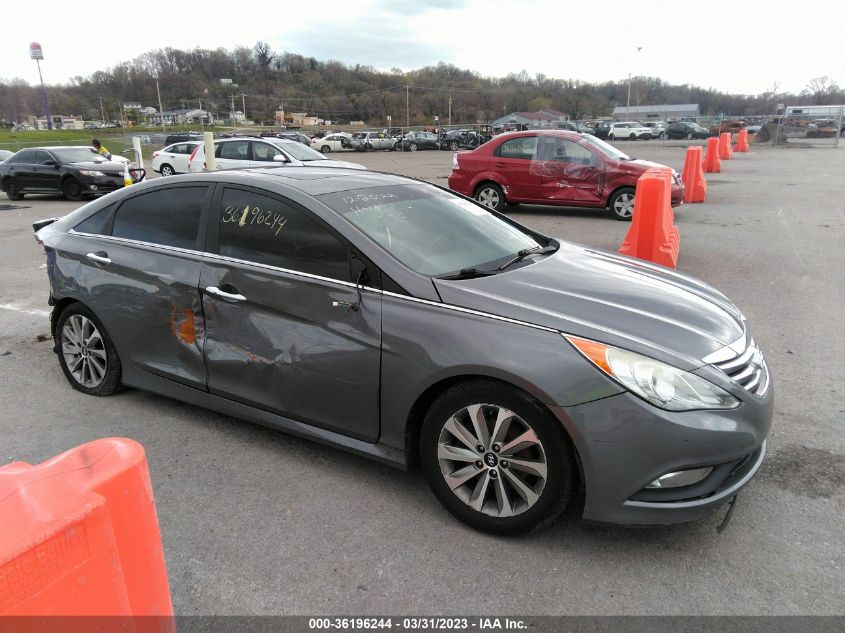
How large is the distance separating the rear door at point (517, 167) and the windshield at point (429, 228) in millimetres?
8619

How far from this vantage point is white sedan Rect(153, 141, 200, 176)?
70.5 feet

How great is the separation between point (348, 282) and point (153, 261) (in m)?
1.47

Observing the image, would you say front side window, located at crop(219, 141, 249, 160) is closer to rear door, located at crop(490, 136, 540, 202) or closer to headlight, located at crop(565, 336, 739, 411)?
rear door, located at crop(490, 136, 540, 202)

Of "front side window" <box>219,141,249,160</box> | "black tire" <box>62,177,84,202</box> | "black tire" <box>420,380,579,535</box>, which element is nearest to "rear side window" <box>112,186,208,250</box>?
"black tire" <box>420,380,579,535</box>

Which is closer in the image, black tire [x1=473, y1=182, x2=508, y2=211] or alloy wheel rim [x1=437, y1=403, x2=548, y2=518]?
alloy wheel rim [x1=437, y1=403, x2=548, y2=518]

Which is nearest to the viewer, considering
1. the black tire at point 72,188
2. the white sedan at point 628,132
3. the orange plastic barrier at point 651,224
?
the orange plastic barrier at point 651,224

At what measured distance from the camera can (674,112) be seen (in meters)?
104

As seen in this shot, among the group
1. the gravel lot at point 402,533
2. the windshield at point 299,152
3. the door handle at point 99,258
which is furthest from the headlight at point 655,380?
the windshield at point 299,152

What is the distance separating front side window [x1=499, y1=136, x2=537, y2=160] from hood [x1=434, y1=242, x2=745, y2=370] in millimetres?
9280

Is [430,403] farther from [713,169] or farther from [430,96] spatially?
[430,96]

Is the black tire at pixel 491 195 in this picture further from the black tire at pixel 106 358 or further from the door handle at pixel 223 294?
the door handle at pixel 223 294

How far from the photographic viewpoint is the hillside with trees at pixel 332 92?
363ft

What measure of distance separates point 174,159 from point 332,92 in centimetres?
10946

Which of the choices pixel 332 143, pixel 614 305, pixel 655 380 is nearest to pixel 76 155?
pixel 614 305
